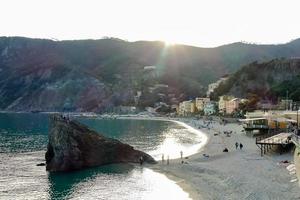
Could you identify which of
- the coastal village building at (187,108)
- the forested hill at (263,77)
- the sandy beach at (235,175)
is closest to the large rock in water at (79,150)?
the sandy beach at (235,175)

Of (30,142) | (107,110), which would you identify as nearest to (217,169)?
(30,142)

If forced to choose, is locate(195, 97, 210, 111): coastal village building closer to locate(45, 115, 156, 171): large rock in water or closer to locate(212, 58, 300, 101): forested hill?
locate(212, 58, 300, 101): forested hill

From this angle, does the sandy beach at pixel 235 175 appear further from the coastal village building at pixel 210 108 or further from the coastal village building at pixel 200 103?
the coastal village building at pixel 200 103

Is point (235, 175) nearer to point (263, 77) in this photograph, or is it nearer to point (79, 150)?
point (79, 150)

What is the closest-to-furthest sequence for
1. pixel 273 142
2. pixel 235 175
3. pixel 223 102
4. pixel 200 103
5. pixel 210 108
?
pixel 235 175 → pixel 273 142 → pixel 223 102 → pixel 210 108 → pixel 200 103

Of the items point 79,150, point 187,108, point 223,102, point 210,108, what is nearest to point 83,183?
point 79,150

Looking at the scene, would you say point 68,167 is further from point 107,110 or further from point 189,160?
point 107,110
